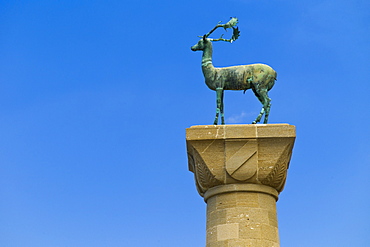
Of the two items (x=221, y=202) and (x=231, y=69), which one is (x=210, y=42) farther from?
(x=221, y=202)

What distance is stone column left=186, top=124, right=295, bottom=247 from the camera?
15.5 m

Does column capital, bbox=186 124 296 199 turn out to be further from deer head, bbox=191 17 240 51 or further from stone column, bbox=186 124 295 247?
deer head, bbox=191 17 240 51

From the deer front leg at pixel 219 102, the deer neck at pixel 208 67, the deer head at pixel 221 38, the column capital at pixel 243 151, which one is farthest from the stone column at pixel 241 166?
the deer head at pixel 221 38

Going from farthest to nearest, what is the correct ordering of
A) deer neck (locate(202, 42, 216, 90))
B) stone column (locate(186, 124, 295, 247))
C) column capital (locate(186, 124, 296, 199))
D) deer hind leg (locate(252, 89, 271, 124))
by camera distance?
1. deer neck (locate(202, 42, 216, 90))
2. deer hind leg (locate(252, 89, 271, 124))
3. column capital (locate(186, 124, 296, 199))
4. stone column (locate(186, 124, 295, 247))

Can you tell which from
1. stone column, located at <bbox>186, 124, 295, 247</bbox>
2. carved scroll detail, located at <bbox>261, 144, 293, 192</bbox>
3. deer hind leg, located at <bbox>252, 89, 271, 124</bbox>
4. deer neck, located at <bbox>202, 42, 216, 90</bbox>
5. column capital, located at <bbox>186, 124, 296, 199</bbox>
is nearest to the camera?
stone column, located at <bbox>186, 124, 295, 247</bbox>

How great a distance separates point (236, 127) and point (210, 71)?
2.23 m

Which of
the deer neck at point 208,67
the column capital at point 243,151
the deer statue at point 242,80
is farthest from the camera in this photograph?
the deer neck at point 208,67

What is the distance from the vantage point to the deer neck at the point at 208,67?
17.1 metres

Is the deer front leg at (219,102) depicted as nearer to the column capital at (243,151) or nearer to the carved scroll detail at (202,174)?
the column capital at (243,151)

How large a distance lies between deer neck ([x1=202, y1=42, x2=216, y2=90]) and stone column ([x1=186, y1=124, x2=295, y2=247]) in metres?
1.81

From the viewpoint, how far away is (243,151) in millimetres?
15656

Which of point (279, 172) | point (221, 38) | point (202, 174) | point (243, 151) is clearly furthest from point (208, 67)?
point (279, 172)

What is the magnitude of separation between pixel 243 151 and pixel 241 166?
0.40m

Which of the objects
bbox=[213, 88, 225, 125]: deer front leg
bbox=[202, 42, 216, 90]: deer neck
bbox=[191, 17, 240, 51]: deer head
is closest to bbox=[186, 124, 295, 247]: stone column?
bbox=[213, 88, 225, 125]: deer front leg
